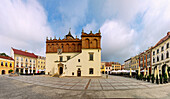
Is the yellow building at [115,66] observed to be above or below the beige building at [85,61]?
below

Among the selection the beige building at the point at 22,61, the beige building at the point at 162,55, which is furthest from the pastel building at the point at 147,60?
the beige building at the point at 22,61

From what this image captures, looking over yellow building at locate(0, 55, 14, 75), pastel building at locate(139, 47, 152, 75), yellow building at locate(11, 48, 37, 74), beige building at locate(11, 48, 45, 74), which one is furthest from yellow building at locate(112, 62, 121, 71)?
yellow building at locate(0, 55, 14, 75)

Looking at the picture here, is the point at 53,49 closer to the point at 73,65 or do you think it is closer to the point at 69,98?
the point at 73,65

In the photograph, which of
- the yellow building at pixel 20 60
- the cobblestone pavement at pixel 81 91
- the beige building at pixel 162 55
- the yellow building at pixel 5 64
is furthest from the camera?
the yellow building at pixel 20 60

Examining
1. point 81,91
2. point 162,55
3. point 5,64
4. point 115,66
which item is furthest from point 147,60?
point 5,64

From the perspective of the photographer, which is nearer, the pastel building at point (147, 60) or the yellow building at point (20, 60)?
the pastel building at point (147, 60)

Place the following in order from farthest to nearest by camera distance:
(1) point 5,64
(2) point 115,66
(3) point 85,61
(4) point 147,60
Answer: (2) point 115,66, (4) point 147,60, (1) point 5,64, (3) point 85,61

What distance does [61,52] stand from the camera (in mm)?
31188

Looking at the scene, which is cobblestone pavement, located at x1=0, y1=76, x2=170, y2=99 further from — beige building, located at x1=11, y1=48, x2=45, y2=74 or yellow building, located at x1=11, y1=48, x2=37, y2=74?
yellow building, located at x1=11, y1=48, x2=37, y2=74

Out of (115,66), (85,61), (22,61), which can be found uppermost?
(85,61)

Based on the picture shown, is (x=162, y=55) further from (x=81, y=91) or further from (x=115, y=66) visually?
(x=115, y=66)

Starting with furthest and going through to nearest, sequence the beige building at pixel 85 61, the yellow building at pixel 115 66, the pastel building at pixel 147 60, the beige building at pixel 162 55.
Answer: the yellow building at pixel 115 66 → the pastel building at pixel 147 60 → the beige building at pixel 162 55 → the beige building at pixel 85 61

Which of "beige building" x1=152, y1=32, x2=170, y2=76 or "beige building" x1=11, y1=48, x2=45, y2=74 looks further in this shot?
"beige building" x1=11, y1=48, x2=45, y2=74

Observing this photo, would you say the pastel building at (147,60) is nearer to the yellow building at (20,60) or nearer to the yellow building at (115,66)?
the yellow building at (115,66)
